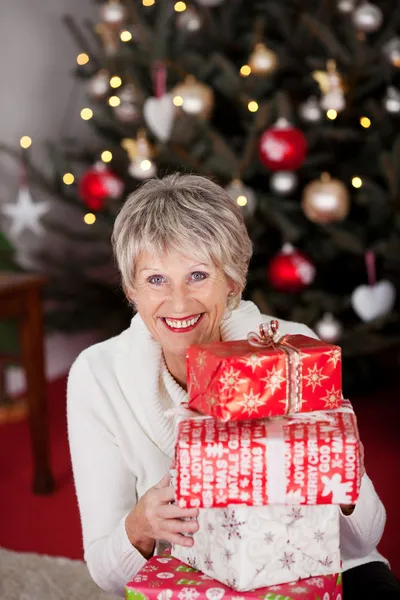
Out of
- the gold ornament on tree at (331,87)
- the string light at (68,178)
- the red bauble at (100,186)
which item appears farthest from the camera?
the string light at (68,178)

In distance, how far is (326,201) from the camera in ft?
9.14

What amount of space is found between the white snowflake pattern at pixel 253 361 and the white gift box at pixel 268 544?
7.0 inches

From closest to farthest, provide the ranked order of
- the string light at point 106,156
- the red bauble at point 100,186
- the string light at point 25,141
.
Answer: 1. the red bauble at point 100,186
2. the string light at point 106,156
3. the string light at point 25,141

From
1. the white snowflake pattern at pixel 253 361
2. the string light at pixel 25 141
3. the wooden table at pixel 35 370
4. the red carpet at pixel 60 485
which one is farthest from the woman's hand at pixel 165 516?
the string light at pixel 25 141

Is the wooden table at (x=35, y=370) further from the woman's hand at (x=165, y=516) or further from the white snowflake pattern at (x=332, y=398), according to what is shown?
the white snowflake pattern at (x=332, y=398)

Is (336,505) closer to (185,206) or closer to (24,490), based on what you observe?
(185,206)

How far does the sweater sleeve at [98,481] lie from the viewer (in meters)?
1.24

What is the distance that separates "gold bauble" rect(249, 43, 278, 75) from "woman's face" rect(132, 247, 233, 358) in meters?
1.77

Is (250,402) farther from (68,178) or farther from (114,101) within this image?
(68,178)

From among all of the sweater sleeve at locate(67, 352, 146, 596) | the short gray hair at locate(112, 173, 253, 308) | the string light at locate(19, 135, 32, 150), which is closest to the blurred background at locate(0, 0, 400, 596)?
the string light at locate(19, 135, 32, 150)

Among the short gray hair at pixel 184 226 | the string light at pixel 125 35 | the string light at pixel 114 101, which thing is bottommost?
the short gray hair at pixel 184 226

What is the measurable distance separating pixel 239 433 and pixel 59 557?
4.59 ft

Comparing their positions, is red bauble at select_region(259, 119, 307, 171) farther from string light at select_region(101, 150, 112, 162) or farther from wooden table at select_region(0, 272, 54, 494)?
wooden table at select_region(0, 272, 54, 494)

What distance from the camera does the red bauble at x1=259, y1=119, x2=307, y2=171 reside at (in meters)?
2.71
